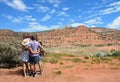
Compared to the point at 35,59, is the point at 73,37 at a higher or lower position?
higher

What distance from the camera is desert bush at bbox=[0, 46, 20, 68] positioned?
48.4 ft

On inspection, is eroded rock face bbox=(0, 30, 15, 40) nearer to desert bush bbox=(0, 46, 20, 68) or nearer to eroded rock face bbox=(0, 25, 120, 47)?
Result: eroded rock face bbox=(0, 25, 120, 47)

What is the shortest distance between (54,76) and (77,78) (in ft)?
3.72

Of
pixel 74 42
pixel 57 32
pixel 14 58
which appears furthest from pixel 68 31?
pixel 14 58

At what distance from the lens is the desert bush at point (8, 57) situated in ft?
48.4

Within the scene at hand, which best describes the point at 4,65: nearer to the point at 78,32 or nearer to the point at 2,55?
the point at 2,55

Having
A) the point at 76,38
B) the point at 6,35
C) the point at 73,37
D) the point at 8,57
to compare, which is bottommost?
the point at 8,57

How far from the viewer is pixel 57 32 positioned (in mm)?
85562

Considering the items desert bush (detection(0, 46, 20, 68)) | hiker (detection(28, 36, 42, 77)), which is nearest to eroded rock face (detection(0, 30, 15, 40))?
desert bush (detection(0, 46, 20, 68))

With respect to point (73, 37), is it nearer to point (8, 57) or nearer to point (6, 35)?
point (6, 35)

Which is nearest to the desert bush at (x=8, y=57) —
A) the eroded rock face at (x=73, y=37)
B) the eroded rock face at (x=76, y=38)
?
the eroded rock face at (x=76, y=38)

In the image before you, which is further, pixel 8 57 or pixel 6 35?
pixel 6 35

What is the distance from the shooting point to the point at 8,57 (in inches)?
588

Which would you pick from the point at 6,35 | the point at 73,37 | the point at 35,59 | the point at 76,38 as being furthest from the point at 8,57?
the point at 73,37
